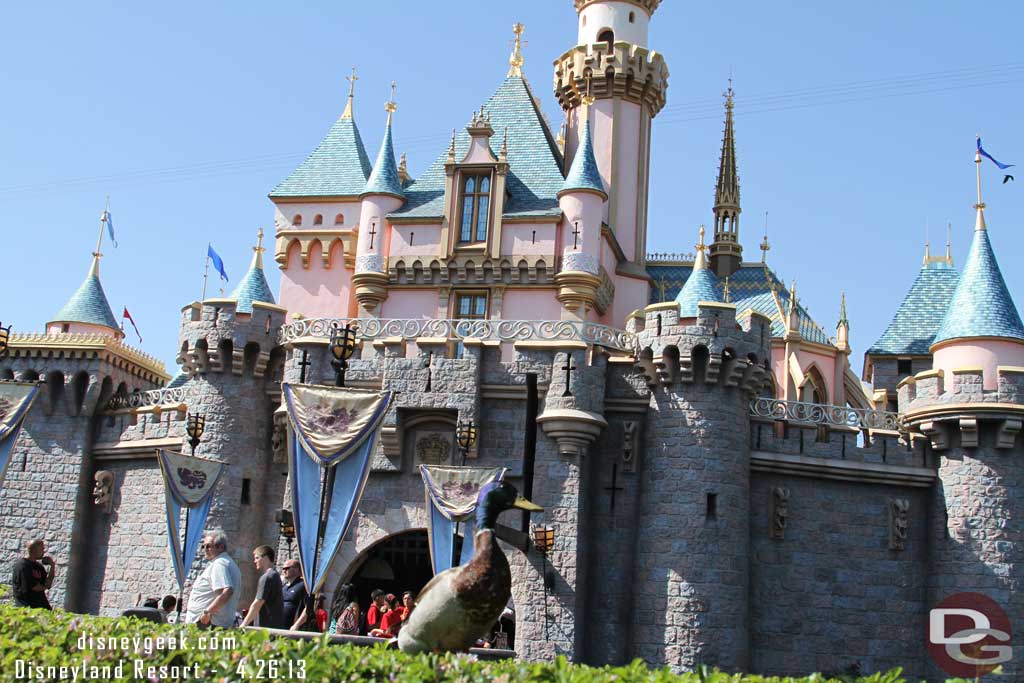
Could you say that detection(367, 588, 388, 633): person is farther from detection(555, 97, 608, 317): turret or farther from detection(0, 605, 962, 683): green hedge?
detection(0, 605, 962, 683): green hedge

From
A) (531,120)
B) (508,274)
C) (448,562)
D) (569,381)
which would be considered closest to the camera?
(448,562)

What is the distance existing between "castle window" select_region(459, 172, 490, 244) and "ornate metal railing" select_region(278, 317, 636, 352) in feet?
17.1

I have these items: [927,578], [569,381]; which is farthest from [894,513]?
[569,381]

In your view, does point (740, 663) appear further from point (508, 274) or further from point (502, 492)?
point (502, 492)

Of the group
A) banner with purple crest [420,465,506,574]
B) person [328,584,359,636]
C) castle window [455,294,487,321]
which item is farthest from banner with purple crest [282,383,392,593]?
castle window [455,294,487,321]

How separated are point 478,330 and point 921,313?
15138 mm

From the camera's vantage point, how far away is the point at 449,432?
24.2 m

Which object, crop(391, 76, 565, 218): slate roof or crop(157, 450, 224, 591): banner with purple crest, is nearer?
crop(157, 450, 224, 591): banner with purple crest

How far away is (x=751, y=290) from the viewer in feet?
117

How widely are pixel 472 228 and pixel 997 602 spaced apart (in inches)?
561

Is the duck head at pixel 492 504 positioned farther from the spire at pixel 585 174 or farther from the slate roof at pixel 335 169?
the slate roof at pixel 335 169

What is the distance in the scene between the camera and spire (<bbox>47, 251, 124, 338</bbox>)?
1270 inches

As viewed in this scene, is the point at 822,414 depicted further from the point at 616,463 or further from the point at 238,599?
the point at 238,599

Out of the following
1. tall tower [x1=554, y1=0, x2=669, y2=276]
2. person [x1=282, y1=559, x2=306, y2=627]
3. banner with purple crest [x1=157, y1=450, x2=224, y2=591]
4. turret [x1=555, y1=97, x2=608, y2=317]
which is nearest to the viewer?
person [x1=282, y1=559, x2=306, y2=627]
